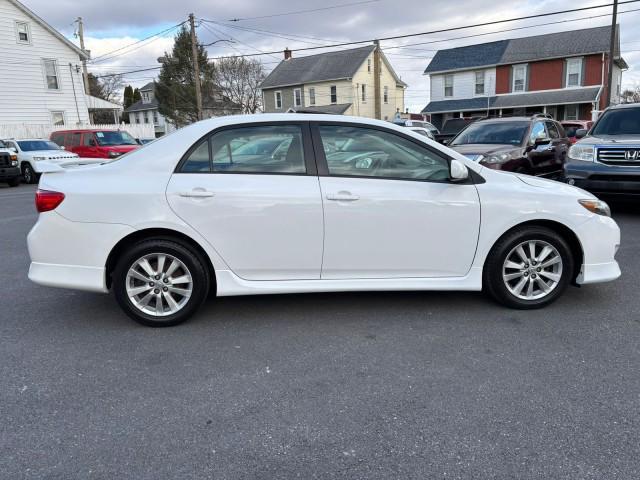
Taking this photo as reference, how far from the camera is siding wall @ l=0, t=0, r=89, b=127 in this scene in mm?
24516

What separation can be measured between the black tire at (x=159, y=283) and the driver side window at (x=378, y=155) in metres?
1.34

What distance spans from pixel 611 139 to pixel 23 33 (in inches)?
1097

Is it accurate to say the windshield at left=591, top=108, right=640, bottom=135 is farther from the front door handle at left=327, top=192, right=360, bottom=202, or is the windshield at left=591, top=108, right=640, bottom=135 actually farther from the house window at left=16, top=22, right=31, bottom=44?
the house window at left=16, top=22, right=31, bottom=44

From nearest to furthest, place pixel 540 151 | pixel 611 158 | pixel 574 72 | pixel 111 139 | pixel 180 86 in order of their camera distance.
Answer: pixel 611 158 < pixel 540 151 < pixel 111 139 < pixel 574 72 < pixel 180 86

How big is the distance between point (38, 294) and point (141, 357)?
2.08m

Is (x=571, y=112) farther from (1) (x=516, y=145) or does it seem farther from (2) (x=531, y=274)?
(2) (x=531, y=274)

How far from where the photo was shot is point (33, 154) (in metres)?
17.2

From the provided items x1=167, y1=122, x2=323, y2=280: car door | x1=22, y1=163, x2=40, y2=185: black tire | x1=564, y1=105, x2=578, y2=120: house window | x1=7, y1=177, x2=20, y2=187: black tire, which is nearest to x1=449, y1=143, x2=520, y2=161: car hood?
x1=167, y1=122, x2=323, y2=280: car door

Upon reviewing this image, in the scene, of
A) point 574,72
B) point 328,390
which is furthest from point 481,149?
point 574,72

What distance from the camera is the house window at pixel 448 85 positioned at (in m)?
37.0

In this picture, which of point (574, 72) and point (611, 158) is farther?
point (574, 72)

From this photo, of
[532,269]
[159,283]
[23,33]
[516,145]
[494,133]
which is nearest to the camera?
[159,283]

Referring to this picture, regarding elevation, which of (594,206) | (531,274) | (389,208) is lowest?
(531,274)

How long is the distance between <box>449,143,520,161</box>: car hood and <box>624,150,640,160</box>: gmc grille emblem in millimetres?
1684
